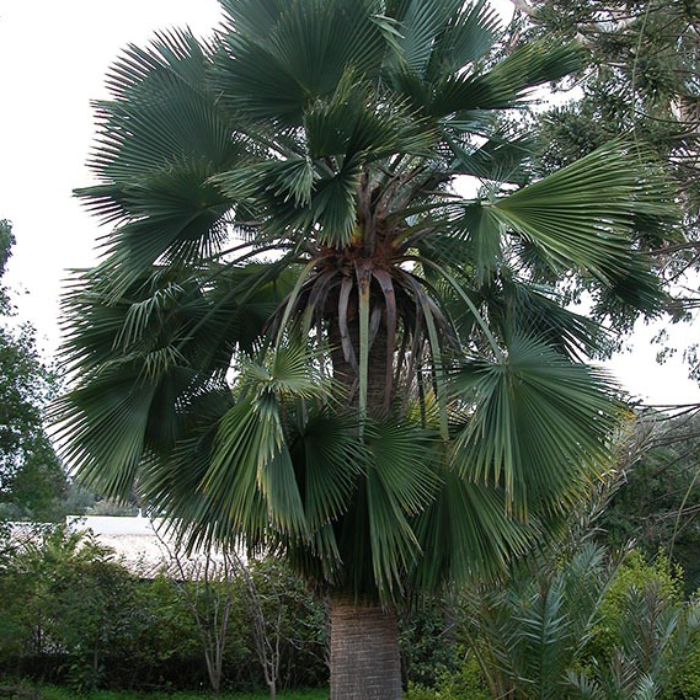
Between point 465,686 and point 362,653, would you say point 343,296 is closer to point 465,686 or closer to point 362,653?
point 362,653

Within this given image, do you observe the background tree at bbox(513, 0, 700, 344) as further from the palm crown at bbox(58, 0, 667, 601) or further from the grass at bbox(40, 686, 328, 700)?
the grass at bbox(40, 686, 328, 700)

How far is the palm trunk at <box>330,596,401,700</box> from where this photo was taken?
20.6ft

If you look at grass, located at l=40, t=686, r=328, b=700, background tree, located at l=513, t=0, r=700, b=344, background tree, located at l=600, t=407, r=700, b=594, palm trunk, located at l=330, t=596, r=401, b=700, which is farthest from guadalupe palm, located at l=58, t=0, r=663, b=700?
background tree, located at l=600, t=407, r=700, b=594

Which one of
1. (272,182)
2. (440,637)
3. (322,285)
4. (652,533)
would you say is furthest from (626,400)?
(652,533)

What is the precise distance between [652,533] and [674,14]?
333 inches

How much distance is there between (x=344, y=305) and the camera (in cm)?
667

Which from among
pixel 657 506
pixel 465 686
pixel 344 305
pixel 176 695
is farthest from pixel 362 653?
pixel 657 506

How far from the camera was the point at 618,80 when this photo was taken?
1030 centimetres

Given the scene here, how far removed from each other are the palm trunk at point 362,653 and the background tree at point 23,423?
5.37 m

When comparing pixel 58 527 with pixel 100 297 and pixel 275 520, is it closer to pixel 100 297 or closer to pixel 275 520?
pixel 100 297

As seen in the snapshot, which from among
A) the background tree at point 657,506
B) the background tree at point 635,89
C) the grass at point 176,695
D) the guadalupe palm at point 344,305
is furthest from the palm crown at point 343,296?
the background tree at point 657,506

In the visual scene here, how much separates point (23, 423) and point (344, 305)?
5362mm

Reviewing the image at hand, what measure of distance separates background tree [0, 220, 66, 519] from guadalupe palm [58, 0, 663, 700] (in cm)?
404

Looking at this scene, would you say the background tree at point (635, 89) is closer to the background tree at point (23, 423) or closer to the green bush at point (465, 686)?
the green bush at point (465, 686)
